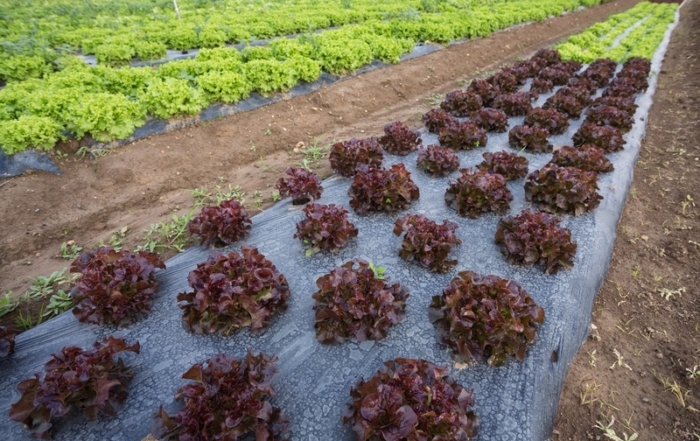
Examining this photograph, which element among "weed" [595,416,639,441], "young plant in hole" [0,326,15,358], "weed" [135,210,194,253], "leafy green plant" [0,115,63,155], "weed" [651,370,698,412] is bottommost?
"weed" [651,370,698,412]

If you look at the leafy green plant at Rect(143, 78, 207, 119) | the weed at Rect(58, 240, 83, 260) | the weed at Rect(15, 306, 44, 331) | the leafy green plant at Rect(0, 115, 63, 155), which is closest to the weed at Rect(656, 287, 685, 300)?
the weed at Rect(15, 306, 44, 331)

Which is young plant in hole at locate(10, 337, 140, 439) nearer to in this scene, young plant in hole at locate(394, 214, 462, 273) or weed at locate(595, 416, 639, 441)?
young plant in hole at locate(394, 214, 462, 273)

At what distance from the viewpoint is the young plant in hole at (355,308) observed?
3795mm

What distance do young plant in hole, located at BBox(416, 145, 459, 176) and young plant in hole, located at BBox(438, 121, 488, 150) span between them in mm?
927

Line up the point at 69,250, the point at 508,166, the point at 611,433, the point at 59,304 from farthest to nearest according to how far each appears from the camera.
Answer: the point at 508,166 < the point at 69,250 < the point at 59,304 < the point at 611,433

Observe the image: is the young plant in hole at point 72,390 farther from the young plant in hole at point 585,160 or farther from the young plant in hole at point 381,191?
the young plant in hole at point 585,160

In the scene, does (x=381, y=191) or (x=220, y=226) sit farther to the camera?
(x=381, y=191)

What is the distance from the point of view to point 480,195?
5613 millimetres

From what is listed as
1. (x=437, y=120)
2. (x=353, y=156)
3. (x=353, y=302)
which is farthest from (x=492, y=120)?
(x=353, y=302)

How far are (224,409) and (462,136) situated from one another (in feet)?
21.5

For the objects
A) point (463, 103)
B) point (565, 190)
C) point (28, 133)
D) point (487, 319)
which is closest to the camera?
point (487, 319)

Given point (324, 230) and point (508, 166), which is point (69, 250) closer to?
point (324, 230)

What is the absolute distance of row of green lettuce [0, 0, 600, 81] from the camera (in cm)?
1034

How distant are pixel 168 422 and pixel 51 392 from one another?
1.07 m
